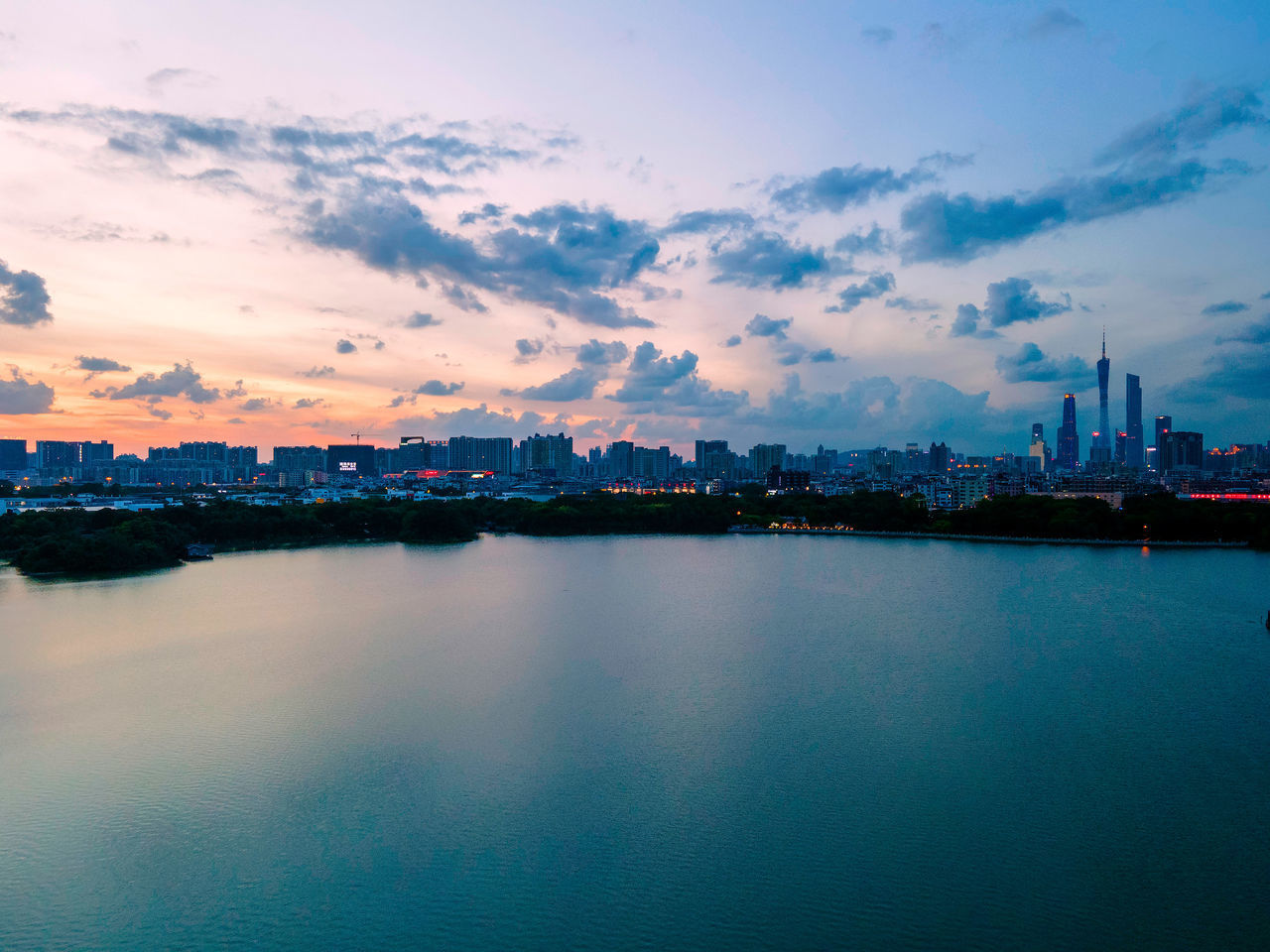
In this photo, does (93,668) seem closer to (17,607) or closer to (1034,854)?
(17,607)

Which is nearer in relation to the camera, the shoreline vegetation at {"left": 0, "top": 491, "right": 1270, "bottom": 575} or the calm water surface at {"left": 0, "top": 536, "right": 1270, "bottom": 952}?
the calm water surface at {"left": 0, "top": 536, "right": 1270, "bottom": 952}

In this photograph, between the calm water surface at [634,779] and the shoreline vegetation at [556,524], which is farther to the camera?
the shoreline vegetation at [556,524]

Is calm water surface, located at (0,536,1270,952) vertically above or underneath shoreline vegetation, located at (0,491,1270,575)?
underneath

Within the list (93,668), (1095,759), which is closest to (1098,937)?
(1095,759)

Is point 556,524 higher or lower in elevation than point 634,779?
higher

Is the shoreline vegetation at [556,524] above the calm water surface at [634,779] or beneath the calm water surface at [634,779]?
above
